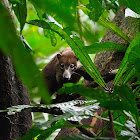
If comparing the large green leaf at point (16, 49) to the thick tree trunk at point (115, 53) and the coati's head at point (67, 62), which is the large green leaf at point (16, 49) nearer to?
the thick tree trunk at point (115, 53)

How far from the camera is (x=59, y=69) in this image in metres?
3.28

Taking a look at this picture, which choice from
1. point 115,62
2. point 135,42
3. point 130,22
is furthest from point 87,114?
point 130,22

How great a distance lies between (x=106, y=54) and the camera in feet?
6.84

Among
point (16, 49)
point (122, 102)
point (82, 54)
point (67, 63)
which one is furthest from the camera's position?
point (67, 63)

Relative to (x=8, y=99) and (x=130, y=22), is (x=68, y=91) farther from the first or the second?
(x=130, y=22)

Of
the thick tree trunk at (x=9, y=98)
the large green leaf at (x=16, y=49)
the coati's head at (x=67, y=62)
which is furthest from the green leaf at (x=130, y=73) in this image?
the coati's head at (x=67, y=62)

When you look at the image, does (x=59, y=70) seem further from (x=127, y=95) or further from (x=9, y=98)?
(x=127, y=95)

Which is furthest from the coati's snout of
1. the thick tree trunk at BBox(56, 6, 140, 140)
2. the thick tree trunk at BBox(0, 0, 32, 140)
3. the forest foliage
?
the thick tree trunk at BBox(0, 0, 32, 140)

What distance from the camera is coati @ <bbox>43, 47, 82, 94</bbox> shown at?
3162 millimetres

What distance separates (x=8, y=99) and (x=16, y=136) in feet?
0.62

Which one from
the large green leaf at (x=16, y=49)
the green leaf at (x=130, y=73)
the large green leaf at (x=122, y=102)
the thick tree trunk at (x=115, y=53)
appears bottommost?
the thick tree trunk at (x=115, y=53)

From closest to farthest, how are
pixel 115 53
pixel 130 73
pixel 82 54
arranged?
pixel 130 73, pixel 82 54, pixel 115 53

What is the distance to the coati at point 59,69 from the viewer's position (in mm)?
3162

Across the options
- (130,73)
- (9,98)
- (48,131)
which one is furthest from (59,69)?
(48,131)
